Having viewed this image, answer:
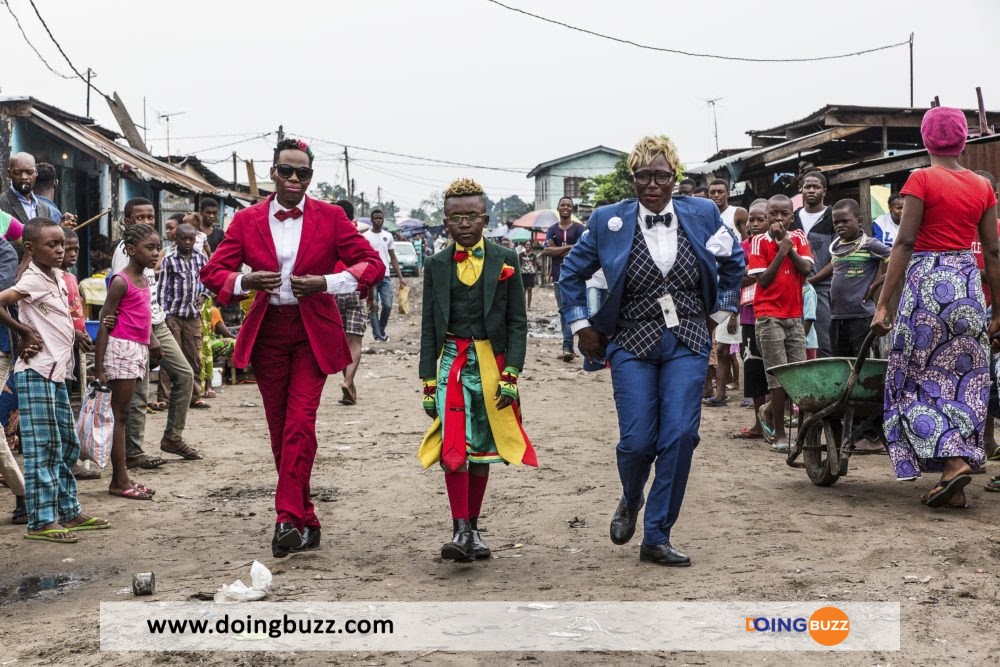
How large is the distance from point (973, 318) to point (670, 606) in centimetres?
289

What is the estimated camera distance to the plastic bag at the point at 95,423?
7.33 metres

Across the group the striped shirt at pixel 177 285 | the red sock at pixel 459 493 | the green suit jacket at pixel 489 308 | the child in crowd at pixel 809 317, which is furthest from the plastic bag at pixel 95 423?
the child in crowd at pixel 809 317

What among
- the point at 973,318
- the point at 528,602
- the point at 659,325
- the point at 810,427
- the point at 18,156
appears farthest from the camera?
the point at 18,156

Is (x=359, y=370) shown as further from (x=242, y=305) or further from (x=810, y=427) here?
(x=810, y=427)

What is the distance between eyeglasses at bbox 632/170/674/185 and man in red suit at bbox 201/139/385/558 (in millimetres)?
1487

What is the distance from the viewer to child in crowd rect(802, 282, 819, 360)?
9148mm

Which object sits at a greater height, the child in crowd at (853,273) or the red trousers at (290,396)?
the child in crowd at (853,273)

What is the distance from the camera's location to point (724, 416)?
10.8m

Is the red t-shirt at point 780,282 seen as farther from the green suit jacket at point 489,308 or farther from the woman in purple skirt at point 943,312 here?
the green suit jacket at point 489,308

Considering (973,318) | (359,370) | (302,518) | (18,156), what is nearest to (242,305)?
(359,370)

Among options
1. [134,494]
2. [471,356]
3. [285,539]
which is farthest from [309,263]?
[134,494]

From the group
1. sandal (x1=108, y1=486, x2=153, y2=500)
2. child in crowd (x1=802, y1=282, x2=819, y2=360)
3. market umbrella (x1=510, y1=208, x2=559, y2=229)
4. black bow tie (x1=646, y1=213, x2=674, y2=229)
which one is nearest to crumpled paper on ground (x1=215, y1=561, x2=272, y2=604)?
black bow tie (x1=646, y1=213, x2=674, y2=229)

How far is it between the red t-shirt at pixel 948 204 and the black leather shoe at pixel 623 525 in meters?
2.35

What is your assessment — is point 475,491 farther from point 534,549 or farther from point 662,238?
point 662,238
